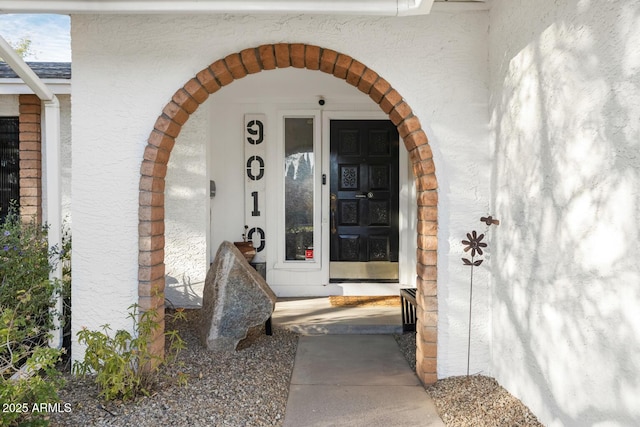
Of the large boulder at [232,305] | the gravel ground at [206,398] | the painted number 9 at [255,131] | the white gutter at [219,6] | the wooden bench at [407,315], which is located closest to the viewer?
the gravel ground at [206,398]

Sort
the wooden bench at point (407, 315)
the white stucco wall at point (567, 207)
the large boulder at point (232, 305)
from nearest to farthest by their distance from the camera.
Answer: the white stucco wall at point (567, 207), the large boulder at point (232, 305), the wooden bench at point (407, 315)

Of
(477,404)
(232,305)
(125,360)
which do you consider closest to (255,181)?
(232,305)

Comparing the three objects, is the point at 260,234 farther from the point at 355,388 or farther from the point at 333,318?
the point at 355,388

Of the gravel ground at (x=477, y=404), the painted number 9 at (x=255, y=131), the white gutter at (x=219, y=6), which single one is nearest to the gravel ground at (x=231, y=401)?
the gravel ground at (x=477, y=404)

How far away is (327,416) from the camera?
2.97 m

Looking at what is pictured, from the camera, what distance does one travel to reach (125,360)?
2.97 metres

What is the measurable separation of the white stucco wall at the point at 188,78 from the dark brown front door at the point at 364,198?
279 cm

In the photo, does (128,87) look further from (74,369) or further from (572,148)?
(572,148)

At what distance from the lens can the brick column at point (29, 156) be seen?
5.14 m

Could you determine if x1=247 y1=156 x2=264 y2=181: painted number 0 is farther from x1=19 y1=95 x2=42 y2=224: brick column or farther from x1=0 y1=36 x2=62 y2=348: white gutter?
x1=0 y1=36 x2=62 y2=348: white gutter

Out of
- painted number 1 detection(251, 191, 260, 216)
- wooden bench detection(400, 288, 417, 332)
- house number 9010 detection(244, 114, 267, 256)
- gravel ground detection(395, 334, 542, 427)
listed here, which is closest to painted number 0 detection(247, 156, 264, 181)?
house number 9010 detection(244, 114, 267, 256)

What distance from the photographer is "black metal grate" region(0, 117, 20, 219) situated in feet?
17.4

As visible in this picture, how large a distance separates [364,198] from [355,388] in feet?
10.4

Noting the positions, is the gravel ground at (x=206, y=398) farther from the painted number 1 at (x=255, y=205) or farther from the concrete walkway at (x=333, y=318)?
the painted number 1 at (x=255, y=205)
